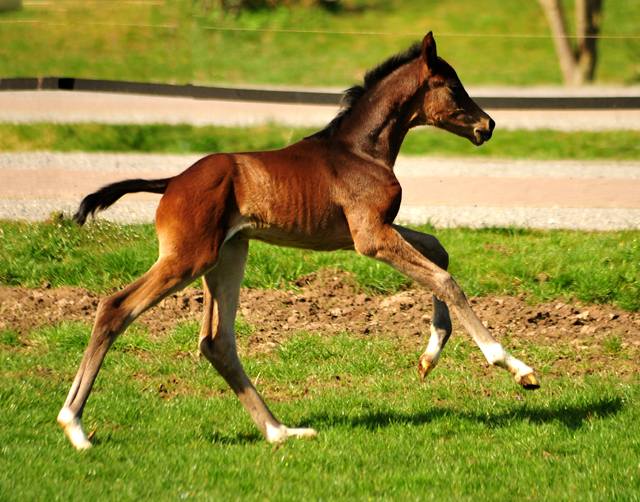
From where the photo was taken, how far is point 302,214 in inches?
167

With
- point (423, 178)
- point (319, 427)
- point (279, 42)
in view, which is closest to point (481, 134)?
point (319, 427)

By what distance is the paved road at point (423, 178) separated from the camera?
890cm

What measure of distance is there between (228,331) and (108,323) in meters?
0.74

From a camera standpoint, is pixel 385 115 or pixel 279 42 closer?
pixel 385 115

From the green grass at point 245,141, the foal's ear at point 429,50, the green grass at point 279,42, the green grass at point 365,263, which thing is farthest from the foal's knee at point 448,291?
the green grass at point 245,141

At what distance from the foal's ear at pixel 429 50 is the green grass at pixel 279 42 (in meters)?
6.94

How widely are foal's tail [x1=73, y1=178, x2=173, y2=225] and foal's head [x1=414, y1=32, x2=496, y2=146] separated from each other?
5.42 ft

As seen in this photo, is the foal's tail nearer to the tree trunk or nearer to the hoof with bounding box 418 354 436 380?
the hoof with bounding box 418 354 436 380

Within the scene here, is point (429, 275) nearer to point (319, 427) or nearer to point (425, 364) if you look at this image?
point (425, 364)

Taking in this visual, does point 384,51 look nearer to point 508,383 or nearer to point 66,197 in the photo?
point 66,197

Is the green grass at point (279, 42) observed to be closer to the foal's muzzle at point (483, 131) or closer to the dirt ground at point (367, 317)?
the dirt ground at point (367, 317)

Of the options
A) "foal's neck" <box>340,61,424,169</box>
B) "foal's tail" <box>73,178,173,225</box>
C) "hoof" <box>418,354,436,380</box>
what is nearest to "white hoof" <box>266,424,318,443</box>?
"hoof" <box>418,354,436,380</box>

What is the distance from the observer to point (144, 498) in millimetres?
3502

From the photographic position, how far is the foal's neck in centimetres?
462
